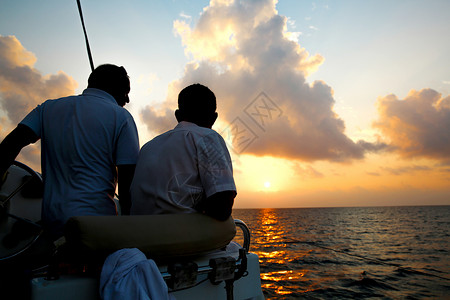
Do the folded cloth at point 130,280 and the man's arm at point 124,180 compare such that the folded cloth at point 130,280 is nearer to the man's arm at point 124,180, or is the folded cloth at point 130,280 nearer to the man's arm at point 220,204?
the man's arm at point 220,204

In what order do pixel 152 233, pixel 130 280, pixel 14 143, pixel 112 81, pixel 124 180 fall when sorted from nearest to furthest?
pixel 130 280, pixel 152 233, pixel 14 143, pixel 124 180, pixel 112 81

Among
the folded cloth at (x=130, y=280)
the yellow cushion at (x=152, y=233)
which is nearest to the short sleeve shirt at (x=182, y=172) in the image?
the yellow cushion at (x=152, y=233)

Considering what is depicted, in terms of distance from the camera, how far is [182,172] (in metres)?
1.45

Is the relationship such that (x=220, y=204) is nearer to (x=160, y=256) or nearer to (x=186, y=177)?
(x=186, y=177)

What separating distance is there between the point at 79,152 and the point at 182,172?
644mm

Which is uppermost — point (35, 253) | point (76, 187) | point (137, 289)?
point (76, 187)

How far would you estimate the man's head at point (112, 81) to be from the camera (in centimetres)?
185

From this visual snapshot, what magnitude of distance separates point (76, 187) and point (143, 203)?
0.40 meters

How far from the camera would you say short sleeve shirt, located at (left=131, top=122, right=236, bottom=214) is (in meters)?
1.42

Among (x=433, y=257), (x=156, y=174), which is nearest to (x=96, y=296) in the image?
(x=156, y=174)

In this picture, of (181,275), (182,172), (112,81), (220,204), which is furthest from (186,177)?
(112,81)

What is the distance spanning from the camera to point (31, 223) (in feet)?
7.38

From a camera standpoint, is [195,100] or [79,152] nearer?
[79,152]

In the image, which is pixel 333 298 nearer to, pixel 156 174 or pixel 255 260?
Answer: pixel 255 260
